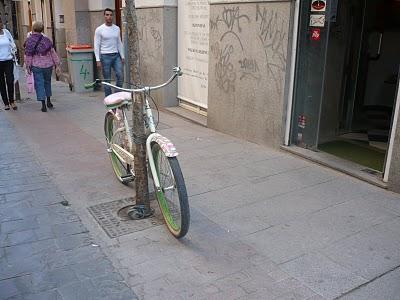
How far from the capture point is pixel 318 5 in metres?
5.21

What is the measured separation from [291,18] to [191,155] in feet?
6.84

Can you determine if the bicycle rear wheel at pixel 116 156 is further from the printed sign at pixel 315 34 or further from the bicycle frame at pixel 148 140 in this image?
the printed sign at pixel 315 34

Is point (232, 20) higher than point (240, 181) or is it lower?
higher

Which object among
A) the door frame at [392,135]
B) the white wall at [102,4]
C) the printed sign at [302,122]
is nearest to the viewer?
the door frame at [392,135]

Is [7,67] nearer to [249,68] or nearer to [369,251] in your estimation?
[249,68]

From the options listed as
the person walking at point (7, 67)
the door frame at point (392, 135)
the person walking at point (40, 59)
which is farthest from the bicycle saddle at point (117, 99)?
the person walking at point (7, 67)

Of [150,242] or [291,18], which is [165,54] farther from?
[150,242]

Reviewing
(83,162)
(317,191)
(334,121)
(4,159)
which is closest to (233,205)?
(317,191)

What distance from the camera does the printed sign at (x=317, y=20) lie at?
5195 millimetres

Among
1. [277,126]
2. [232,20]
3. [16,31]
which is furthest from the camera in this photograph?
[16,31]

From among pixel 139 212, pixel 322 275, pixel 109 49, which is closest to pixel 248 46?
pixel 139 212

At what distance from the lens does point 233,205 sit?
14.0 feet

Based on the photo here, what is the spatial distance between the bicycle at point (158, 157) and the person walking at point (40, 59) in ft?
15.2

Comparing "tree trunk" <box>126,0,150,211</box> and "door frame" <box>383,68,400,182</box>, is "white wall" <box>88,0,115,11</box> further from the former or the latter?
"door frame" <box>383,68,400,182</box>
